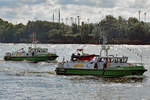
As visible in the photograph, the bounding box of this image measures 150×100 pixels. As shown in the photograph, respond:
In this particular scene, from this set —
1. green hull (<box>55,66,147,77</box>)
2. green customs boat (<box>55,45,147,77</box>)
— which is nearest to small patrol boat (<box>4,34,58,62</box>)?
green customs boat (<box>55,45,147,77</box>)

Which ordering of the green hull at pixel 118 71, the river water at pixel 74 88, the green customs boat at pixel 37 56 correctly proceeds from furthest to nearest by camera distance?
the green customs boat at pixel 37 56, the green hull at pixel 118 71, the river water at pixel 74 88

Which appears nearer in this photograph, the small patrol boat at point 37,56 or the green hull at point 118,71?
the green hull at point 118,71

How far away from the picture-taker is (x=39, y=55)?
95250 mm

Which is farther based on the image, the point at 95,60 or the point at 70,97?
the point at 95,60

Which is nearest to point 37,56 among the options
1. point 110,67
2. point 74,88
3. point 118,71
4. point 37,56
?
point 37,56

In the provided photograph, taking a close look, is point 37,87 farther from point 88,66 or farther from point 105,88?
point 88,66

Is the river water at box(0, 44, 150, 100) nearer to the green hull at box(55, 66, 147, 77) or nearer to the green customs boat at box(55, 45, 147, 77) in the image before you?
the green hull at box(55, 66, 147, 77)

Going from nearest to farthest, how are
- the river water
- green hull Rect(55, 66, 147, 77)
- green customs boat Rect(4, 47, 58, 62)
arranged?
the river water
green hull Rect(55, 66, 147, 77)
green customs boat Rect(4, 47, 58, 62)

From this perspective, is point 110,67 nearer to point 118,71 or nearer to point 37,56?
point 118,71

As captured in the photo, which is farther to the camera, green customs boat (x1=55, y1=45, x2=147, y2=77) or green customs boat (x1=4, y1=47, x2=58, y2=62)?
green customs boat (x1=4, y1=47, x2=58, y2=62)

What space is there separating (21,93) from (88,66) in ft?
56.7

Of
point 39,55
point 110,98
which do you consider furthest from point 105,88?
point 39,55

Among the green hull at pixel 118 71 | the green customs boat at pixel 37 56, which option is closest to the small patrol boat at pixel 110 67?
the green hull at pixel 118 71

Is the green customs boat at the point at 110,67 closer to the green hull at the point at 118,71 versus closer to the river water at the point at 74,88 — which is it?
the green hull at the point at 118,71
